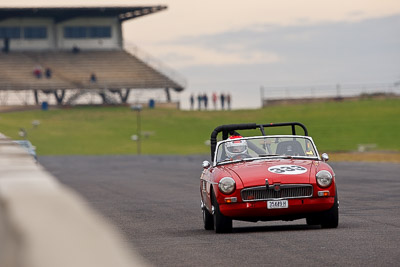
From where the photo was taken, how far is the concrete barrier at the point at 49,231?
5.33ft

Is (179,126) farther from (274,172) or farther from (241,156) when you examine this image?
(274,172)

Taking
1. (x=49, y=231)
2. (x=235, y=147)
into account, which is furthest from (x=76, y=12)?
(x=49, y=231)

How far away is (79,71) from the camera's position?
94812 millimetres

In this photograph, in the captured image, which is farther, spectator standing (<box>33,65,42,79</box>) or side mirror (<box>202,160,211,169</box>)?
spectator standing (<box>33,65,42,79</box>)

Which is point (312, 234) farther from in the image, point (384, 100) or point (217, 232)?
point (384, 100)

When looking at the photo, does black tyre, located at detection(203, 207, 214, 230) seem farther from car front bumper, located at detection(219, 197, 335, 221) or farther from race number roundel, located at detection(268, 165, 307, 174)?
race number roundel, located at detection(268, 165, 307, 174)

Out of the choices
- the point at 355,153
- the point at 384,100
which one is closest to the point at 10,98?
the point at 384,100

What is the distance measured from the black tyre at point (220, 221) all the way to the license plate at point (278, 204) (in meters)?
0.63

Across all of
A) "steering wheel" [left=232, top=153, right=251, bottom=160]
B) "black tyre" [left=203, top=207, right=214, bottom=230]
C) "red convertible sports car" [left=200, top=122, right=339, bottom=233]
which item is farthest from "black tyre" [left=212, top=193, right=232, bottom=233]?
"steering wheel" [left=232, top=153, right=251, bottom=160]

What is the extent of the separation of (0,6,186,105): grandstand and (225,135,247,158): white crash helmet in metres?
77.9

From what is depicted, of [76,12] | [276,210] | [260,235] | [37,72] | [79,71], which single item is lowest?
[79,71]

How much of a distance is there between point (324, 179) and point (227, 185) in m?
1.32

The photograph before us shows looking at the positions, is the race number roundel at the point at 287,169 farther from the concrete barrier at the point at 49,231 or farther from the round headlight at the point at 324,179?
the concrete barrier at the point at 49,231

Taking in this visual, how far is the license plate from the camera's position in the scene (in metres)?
12.4
